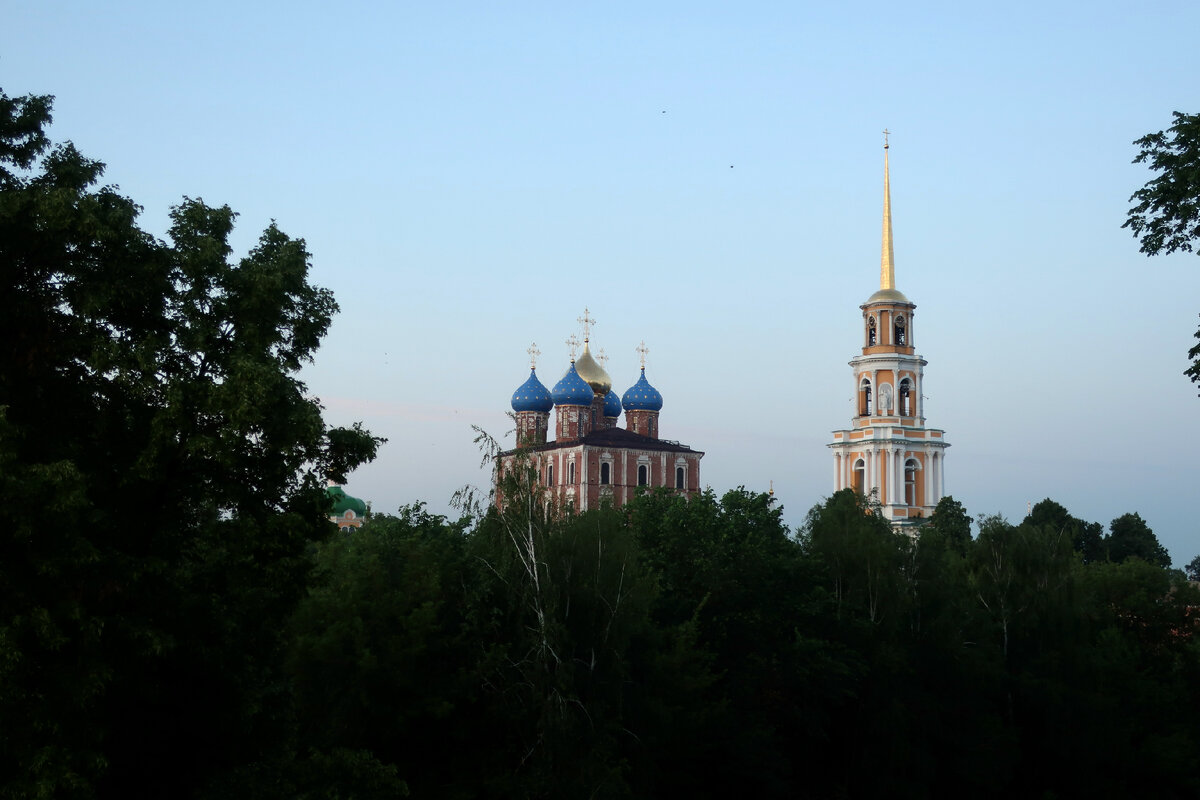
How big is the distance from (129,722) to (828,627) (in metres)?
22.4

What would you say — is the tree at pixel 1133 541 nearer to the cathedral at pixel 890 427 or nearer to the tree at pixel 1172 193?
the cathedral at pixel 890 427

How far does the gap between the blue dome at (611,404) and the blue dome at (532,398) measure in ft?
19.2

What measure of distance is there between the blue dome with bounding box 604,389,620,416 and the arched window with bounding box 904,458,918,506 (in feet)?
73.8

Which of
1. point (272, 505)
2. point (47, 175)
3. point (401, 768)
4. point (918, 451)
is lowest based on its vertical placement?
point (401, 768)

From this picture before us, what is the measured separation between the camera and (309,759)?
22.5 m

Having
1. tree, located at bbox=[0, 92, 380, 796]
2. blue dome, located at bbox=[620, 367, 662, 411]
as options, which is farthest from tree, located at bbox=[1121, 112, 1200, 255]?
blue dome, located at bbox=[620, 367, 662, 411]

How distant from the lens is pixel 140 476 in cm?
1866

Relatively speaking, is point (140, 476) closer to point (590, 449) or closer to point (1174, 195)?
point (1174, 195)

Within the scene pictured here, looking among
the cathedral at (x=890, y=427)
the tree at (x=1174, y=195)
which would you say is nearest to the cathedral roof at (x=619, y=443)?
the cathedral at (x=890, y=427)

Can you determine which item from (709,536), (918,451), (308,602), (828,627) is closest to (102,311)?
(308,602)

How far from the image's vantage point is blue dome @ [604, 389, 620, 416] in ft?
328

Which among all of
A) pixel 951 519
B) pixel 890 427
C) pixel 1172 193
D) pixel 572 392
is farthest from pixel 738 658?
pixel 572 392

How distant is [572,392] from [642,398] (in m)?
6.55

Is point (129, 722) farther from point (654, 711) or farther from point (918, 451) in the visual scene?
point (918, 451)
